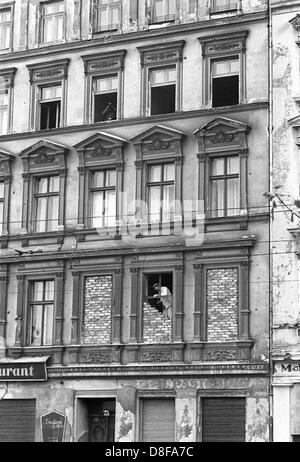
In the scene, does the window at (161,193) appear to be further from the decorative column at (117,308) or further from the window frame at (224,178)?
the decorative column at (117,308)

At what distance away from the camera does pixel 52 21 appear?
30781 mm

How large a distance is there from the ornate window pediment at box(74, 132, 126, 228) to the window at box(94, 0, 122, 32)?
3.70 metres

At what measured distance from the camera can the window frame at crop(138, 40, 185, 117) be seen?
93.2 feet

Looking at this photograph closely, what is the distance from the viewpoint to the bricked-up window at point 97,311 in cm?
2786

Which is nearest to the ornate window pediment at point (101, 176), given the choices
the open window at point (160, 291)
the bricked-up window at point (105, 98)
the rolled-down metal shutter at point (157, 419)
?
the bricked-up window at point (105, 98)

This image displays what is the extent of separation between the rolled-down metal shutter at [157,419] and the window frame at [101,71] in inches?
340

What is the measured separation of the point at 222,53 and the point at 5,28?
7954 mm

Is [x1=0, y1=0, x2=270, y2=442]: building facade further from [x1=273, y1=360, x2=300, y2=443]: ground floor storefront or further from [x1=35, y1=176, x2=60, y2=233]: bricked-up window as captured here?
[x1=273, y1=360, x2=300, y2=443]: ground floor storefront

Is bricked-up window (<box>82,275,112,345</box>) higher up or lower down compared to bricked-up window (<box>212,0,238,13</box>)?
lower down

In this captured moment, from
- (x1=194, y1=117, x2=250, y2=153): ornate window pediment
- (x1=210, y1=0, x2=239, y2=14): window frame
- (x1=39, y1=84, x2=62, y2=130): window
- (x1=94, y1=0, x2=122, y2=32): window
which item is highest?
(x1=94, y1=0, x2=122, y2=32): window

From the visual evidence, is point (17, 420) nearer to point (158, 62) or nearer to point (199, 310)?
point (199, 310)

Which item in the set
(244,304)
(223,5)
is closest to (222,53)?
(223,5)

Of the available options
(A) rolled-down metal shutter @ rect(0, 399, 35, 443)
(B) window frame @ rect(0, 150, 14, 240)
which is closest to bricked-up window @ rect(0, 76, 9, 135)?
(B) window frame @ rect(0, 150, 14, 240)
